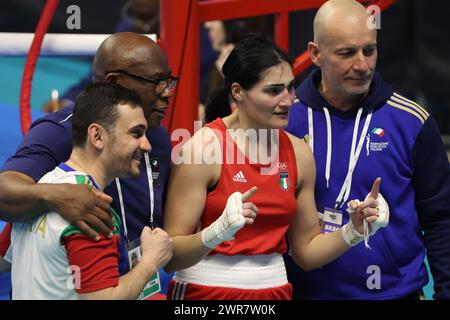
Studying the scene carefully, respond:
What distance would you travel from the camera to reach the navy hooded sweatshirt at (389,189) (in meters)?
3.48

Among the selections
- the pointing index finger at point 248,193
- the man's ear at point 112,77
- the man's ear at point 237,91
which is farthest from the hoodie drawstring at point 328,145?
the man's ear at point 112,77

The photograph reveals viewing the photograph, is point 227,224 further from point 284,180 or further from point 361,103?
point 361,103

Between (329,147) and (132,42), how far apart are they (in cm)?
79

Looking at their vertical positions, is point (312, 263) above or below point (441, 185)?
below

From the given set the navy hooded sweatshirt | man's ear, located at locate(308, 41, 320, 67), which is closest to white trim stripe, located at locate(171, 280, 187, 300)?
the navy hooded sweatshirt

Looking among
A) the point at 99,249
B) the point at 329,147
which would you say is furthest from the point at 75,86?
the point at 99,249

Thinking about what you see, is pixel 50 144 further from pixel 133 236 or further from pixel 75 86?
pixel 75 86

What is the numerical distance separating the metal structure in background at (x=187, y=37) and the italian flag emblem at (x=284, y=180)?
98 centimetres

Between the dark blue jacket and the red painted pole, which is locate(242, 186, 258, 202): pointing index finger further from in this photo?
the red painted pole

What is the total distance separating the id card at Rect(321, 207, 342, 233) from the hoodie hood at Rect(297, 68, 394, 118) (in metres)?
0.34

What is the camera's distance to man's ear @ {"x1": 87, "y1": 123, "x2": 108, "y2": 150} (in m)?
2.82

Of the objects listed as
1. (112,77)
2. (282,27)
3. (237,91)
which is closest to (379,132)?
(237,91)

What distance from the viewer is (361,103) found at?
3543 millimetres

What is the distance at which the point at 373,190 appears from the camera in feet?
10.5
